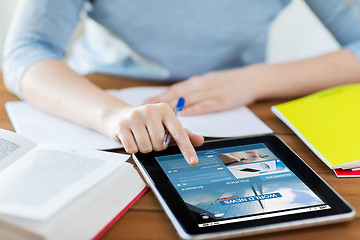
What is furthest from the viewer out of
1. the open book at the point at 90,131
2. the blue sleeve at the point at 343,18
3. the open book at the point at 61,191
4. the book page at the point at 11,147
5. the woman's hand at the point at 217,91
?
the blue sleeve at the point at 343,18

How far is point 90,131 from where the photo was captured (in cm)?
84

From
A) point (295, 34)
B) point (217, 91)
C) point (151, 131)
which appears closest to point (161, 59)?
point (217, 91)

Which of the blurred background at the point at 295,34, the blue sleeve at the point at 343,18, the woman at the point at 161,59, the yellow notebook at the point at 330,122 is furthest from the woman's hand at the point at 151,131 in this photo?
the blurred background at the point at 295,34

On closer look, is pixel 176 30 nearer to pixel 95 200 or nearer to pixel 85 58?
pixel 85 58

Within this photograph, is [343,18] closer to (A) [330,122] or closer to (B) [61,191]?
(A) [330,122]

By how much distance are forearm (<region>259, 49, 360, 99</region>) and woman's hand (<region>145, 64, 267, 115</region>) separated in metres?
0.03

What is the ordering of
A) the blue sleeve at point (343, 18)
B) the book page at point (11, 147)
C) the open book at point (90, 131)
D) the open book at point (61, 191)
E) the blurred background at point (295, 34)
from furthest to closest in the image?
the blurred background at point (295, 34), the blue sleeve at point (343, 18), the open book at point (90, 131), the book page at point (11, 147), the open book at point (61, 191)

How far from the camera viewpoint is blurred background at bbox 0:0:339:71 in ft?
6.48

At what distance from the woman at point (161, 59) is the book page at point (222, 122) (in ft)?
0.07

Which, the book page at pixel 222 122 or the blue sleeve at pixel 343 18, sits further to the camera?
the blue sleeve at pixel 343 18

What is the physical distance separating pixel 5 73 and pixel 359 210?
0.80 metres

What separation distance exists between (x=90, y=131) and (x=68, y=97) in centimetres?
10

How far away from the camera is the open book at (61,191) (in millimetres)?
498

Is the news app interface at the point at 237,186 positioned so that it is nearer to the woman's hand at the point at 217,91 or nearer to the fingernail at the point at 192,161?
the fingernail at the point at 192,161
